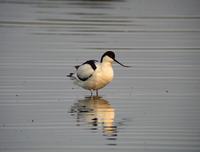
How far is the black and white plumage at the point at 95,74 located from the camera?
701 inches

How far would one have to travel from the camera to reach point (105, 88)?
61.2 ft

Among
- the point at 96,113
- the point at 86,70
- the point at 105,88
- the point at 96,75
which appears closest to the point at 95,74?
the point at 96,75

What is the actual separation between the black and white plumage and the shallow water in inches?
10.5

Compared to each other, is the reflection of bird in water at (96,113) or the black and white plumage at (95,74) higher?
the black and white plumage at (95,74)

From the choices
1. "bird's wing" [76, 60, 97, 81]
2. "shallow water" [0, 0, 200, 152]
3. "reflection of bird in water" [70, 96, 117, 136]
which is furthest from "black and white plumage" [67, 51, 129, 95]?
"reflection of bird in water" [70, 96, 117, 136]

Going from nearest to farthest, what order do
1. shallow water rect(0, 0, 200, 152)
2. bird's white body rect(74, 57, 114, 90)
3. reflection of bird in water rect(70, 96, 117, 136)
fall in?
1. shallow water rect(0, 0, 200, 152)
2. reflection of bird in water rect(70, 96, 117, 136)
3. bird's white body rect(74, 57, 114, 90)

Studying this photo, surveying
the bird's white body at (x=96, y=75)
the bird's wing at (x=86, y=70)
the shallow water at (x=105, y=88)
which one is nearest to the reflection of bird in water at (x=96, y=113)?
the shallow water at (x=105, y=88)

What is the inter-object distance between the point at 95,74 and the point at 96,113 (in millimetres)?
2559

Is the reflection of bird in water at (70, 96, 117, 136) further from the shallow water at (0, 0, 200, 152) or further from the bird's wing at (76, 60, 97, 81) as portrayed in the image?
the bird's wing at (76, 60, 97, 81)

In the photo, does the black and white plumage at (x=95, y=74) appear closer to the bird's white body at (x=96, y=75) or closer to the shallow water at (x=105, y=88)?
the bird's white body at (x=96, y=75)

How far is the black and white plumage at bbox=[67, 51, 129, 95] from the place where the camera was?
17812 mm

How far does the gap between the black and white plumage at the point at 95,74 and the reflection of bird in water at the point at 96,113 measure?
1.29 ft

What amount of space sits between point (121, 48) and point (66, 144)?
36.5 ft

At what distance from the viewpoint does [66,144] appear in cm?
1278
